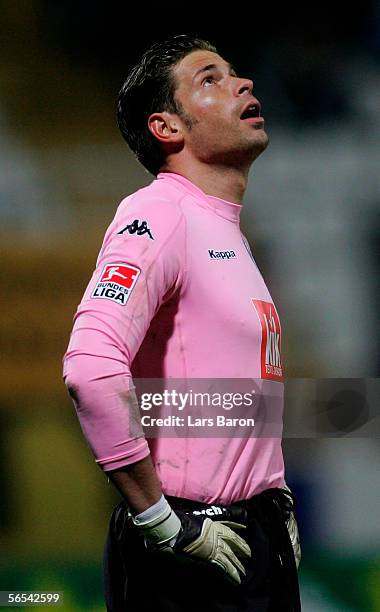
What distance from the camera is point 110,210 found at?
289 centimetres

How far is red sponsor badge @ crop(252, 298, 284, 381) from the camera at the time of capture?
1.56m

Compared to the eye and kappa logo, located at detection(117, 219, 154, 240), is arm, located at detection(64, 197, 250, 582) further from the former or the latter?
the eye

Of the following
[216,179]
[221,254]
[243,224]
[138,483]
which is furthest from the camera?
[243,224]

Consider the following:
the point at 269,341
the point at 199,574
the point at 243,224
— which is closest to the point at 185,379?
the point at 269,341

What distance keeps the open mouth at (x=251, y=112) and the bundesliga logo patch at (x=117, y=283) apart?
502 millimetres

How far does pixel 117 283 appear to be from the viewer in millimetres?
1407

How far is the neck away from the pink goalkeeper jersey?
0.36ft

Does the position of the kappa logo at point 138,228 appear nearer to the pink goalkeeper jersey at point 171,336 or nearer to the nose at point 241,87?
the pink goalkeeper jersey at point 171,336

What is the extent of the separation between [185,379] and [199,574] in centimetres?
30

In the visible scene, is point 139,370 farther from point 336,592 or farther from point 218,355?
point 336,592

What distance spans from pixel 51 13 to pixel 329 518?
171 centimetres

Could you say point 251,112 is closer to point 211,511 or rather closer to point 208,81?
point 208,81

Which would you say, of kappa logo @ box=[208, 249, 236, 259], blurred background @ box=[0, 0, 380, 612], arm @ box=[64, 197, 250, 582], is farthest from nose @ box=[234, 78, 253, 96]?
blurred background @ box=[0, 0, 380, 612]

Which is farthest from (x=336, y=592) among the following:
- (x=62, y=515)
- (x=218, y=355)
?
(x=218, y=355)
